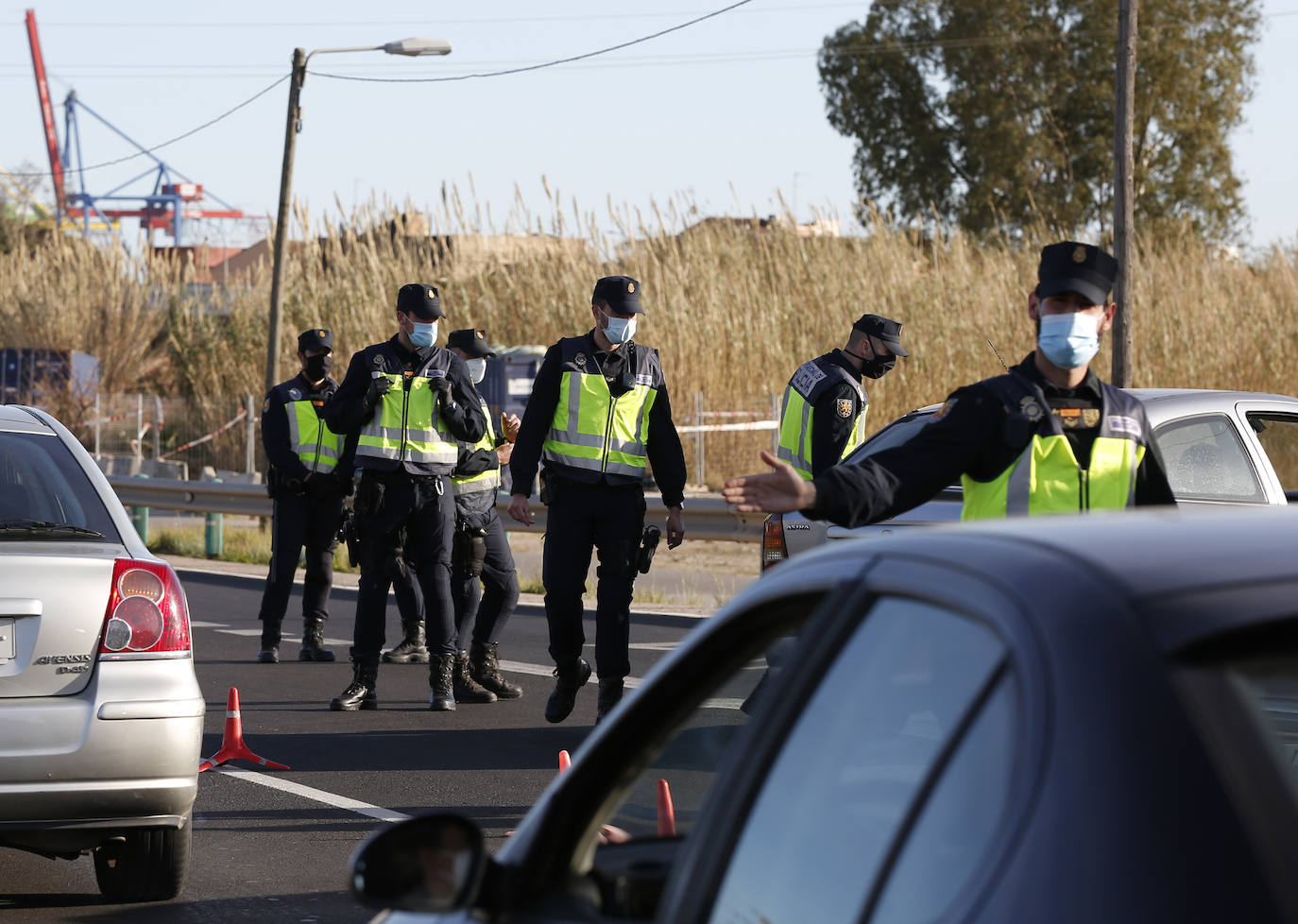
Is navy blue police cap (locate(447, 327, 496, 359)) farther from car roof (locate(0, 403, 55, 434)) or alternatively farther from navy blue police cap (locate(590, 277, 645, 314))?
car roof (locate(0, 403, 55, 434))

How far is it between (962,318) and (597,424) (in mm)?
18352

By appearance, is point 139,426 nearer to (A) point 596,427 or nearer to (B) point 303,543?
(B) point 303,543

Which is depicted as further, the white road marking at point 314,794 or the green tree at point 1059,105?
the green tree at point 1059,105

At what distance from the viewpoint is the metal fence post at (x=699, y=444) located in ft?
85.5

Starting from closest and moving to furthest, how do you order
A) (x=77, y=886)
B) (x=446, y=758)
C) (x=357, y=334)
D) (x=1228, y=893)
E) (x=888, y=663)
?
(x=1228, y=893), (x=888, y=663), (x=77, y=886), (x=446, y=758), (x=357, y=334)

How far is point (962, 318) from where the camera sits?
85.6ft

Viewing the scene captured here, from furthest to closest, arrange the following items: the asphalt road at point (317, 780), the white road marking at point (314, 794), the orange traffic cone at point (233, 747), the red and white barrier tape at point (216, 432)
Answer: the red and white barrier tape at point (216, 432)
the orange traffic cone at point (233, 747)
the white road marking at point (314, 794)
the asphalt road at point (317, 780)

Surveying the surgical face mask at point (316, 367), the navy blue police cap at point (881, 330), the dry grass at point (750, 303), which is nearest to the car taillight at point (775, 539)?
the navy blue police cap at point (881, 330)

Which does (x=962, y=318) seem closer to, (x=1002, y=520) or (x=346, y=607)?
(x=346, y=607)

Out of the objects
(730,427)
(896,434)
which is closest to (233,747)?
(896,434)

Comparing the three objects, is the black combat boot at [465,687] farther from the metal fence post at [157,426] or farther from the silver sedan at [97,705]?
the metal fence post at [157,426]

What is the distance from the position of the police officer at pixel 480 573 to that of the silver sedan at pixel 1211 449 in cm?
240

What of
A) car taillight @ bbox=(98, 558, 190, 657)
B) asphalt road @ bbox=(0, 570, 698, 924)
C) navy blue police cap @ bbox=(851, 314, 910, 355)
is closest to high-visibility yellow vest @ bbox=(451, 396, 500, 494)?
asphalt road @ bbox=(0, 570, 698, 924)

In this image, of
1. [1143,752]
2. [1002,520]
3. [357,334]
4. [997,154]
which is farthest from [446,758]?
[997,154]
